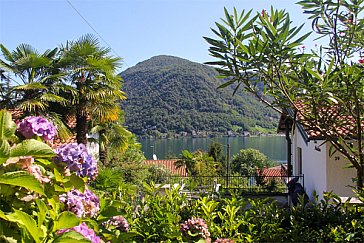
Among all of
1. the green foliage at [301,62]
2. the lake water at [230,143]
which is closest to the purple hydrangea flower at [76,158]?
the green foliage at [301,62]

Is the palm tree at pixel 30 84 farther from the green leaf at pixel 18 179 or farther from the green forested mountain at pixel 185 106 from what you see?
the green forested mountain at pixel 185 106

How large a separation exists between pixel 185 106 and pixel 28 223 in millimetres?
88192

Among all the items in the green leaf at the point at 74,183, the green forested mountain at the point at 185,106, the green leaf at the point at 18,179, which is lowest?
the green leaf at the point at 74,183

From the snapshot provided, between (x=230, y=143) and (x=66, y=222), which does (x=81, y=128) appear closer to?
(x=66, y=222)

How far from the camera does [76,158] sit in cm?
155

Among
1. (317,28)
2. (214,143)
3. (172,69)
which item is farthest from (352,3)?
(172,69)

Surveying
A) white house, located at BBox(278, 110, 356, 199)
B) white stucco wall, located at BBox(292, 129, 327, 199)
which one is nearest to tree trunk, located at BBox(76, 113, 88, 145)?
white house, located at BBox(278, 110, 356, 199)

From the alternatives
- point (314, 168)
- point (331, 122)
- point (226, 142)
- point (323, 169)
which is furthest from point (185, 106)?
point (331, 122)

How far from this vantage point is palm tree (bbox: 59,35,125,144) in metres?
11.2

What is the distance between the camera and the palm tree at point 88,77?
11.2 meters

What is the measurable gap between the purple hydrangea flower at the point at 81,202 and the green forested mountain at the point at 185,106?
7805 centimetres

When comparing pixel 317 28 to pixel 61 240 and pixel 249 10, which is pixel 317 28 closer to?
pixel 249 10

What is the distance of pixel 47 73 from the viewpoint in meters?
10.9

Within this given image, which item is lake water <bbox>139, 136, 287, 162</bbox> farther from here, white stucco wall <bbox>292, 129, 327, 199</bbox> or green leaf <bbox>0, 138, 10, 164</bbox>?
green leaf <bbox>0, 138, 10, 164</bbox>
